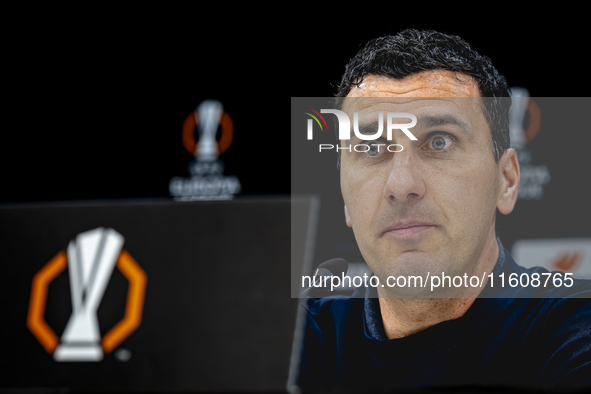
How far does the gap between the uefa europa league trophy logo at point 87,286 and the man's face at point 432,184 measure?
0.98 m

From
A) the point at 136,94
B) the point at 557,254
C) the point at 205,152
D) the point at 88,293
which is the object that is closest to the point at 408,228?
the point at 557,254

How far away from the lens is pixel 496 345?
1333 millimetres

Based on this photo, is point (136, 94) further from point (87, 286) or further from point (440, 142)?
point (440, 142)

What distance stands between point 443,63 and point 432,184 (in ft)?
1.05

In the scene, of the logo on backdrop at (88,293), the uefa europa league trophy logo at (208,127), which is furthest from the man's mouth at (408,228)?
the uefa europa league trophy logo at (208,127)

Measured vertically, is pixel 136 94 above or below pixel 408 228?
above

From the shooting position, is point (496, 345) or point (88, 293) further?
point (88, 293)

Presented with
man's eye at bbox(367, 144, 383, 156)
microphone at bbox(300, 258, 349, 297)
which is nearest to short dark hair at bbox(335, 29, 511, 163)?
man's eye at bbox(367, 144, 383, 156)

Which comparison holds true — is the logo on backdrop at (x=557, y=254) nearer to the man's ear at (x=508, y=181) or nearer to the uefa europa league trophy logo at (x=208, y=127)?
the man's ear at (x=508, y=181)

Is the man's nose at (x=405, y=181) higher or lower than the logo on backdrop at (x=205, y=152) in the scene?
lower

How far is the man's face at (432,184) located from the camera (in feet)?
4.33

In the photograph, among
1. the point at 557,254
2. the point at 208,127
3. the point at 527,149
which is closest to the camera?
the point at 557,254

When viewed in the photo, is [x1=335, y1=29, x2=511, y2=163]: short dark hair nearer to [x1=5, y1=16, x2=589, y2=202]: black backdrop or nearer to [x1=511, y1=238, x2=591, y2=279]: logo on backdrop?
[x1=511, y1=238, x2=591, y2=279]: logo on backdrop

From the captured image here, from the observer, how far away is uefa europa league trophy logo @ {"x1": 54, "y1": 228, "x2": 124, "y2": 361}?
1.75 meters
